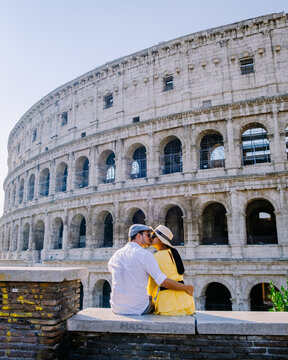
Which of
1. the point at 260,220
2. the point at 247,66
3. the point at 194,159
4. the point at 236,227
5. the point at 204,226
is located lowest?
the point at 236,227

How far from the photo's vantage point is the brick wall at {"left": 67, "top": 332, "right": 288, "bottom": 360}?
11.9ft

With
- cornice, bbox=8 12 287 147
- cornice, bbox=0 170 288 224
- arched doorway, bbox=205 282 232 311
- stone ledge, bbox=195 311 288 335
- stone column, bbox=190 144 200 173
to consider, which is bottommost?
arched doorway, bbox=205 282 232 311

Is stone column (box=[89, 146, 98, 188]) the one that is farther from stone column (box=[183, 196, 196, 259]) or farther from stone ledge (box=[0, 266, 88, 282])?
stone ledge (box=[0, 266, 88, 282])

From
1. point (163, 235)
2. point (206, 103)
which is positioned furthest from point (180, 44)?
point (163, 235)

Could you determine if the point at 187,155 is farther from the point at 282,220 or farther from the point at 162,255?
the point at 162,255

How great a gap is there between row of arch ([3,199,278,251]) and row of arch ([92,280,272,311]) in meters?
2.34

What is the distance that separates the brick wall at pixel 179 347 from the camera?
3635 millimetres

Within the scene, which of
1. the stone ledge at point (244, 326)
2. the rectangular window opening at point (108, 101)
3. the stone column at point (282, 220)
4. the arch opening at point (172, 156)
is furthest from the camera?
the rectangular window opening at point (108, 101)

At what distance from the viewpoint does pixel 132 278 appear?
13.5ft

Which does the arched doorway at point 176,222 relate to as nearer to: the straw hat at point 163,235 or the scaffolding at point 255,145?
the scaffolding at point 255,145

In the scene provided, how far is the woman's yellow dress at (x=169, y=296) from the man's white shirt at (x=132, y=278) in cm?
15

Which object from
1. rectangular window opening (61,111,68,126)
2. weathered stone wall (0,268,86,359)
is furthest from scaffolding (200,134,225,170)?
weathered stone wall (0,268,86,359)

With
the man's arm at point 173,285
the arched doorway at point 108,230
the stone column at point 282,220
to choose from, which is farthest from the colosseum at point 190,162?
the man's arm at point 173,285

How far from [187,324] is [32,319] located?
1949 millimetres
